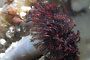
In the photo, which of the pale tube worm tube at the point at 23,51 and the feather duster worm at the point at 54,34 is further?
the pale tube worm tube at the point at 23,51

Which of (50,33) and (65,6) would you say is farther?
(65,6)

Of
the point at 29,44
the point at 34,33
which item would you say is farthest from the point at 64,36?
the point at 29,44

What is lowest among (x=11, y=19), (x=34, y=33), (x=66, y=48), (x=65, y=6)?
(x=66, y=48)

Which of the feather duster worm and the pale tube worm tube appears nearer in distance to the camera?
the feather duster worm

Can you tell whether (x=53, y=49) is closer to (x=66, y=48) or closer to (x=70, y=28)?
A: (x=66, y=48)

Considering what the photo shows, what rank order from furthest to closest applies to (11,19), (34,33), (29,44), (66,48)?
(11,19) < (29,44) < (34,33) < (66,48)

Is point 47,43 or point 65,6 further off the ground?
point 65,6

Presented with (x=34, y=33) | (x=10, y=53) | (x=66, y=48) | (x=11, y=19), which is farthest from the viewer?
(x=11, y=19)

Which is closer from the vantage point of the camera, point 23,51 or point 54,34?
point 54,34
